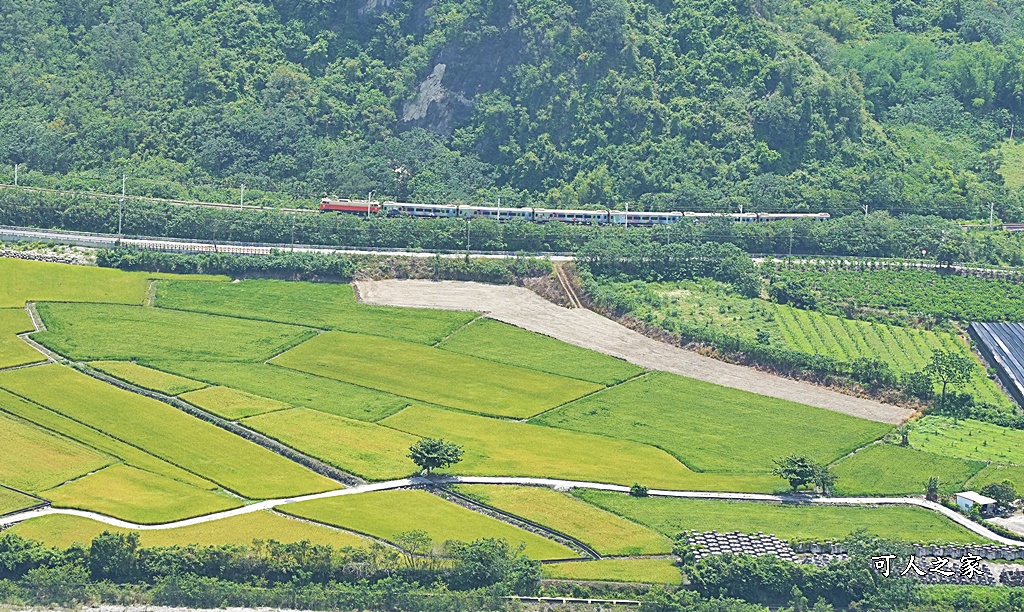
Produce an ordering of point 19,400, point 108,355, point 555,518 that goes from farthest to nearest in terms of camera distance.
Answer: point 108,355
point 19,400
point 555,518

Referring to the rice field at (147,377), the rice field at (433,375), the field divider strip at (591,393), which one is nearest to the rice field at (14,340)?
the rice field at (147,377)

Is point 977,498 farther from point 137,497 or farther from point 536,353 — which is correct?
point 137,497

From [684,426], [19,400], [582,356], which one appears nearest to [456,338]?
[582,356]

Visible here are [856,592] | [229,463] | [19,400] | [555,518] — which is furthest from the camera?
[19,400]

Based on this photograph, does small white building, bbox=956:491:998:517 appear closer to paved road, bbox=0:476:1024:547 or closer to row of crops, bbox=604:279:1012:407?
paved road, bbox=0:476:1024:547

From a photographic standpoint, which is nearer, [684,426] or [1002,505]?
[1002,505]

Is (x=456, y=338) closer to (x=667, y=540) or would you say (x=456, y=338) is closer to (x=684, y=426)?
(x=684, y=426)

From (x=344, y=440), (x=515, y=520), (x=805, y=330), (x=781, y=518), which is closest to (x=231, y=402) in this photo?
(x=344, y=440)
